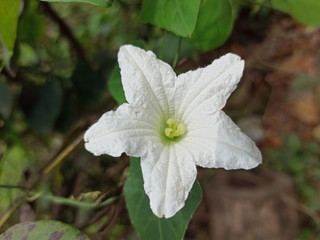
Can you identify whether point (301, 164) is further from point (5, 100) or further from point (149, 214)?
point (149, 214)

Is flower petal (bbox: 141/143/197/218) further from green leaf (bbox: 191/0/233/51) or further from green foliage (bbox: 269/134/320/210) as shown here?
green foliage (bbox: 269/134/320/210)

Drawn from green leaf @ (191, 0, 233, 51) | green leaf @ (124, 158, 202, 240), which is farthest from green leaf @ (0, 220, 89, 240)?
green leaf @ (191, 0, 233, 51)

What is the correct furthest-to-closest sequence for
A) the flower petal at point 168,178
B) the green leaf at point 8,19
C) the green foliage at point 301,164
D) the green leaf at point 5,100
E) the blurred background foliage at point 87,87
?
the green foliage at point 301,164, the green leaf at point 5,100, the blurred background foliage at point 87,87, the green leaf at point 8,19, the flower petal at point 168,178

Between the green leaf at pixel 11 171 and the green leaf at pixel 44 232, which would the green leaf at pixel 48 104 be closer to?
the green leaf at pixel 11 171

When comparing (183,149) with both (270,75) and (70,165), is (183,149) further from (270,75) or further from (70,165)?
(270,75)

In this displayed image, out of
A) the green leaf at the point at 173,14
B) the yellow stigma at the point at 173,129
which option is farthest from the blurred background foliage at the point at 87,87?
the yellow stigma at the point at 173,129


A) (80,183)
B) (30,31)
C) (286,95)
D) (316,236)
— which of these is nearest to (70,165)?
(80,183)
